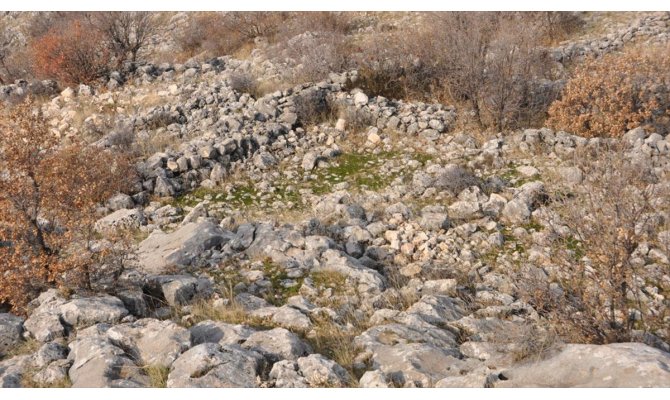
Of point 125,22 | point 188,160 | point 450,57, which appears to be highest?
point 125,22

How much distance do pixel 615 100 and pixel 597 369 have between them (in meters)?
7.42

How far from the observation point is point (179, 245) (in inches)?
296

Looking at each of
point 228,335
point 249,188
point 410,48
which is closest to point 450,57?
point 410,48

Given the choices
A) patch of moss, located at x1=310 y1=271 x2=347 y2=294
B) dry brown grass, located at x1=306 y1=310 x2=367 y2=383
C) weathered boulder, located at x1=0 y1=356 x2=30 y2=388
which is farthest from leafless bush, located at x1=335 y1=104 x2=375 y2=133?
weathered boulder, located at x1=0 y1=356 x2=30 y2=388

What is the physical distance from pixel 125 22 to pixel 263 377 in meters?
16.3

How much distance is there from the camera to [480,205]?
8.25 meters

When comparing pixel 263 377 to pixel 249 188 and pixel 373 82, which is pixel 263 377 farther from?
pixel 373 82

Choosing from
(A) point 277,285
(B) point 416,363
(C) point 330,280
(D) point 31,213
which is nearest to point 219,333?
(A) point 277,285

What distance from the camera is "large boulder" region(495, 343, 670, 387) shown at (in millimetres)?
3701

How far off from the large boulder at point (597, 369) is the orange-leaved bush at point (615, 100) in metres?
6.78

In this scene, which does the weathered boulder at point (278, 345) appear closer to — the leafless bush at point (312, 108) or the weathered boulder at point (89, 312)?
the weathered boulder at point (89, 312)

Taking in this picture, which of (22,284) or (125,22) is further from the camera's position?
(125,22)

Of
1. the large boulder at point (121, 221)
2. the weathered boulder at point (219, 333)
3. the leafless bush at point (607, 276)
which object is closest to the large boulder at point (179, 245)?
the large boulder at point (121, 221)

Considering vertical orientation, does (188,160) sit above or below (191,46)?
below
